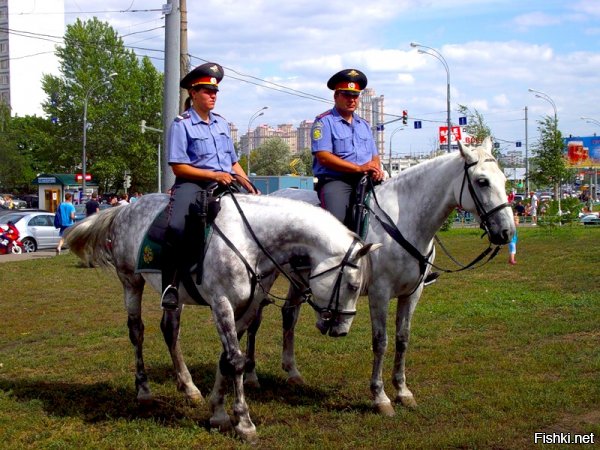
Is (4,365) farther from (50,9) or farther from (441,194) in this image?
(50,9)

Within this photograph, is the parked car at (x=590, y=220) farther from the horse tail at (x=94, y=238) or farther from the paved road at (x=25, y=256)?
the horse tail at (x=94, y=238)

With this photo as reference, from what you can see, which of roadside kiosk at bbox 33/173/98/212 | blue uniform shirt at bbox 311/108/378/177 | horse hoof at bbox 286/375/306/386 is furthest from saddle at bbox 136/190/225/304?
roadside kiosk at bbox 33/173/98/212

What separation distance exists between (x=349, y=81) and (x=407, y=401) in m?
3.09

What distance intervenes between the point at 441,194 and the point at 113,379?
154 inches

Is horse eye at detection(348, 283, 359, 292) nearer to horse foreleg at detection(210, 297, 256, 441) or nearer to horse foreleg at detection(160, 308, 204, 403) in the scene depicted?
horse foreleg at detection(210, 297, 256, 441)

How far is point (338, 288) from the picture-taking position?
5551 millimetres

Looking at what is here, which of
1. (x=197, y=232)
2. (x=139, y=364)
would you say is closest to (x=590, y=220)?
(x=139, y=364)

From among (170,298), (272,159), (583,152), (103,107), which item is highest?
(103,107)

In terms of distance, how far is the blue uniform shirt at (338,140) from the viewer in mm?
7035

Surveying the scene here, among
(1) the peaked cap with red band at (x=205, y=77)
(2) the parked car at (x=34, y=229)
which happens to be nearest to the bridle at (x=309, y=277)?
(1) the peaked cap with red band at (x=205, y=77)

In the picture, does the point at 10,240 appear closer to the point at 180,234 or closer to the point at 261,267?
the point at 180,234

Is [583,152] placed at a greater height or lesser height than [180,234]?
greater

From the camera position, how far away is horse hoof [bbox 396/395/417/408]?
6.67m

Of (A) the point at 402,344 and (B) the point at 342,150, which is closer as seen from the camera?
(A) the point at 402,344
